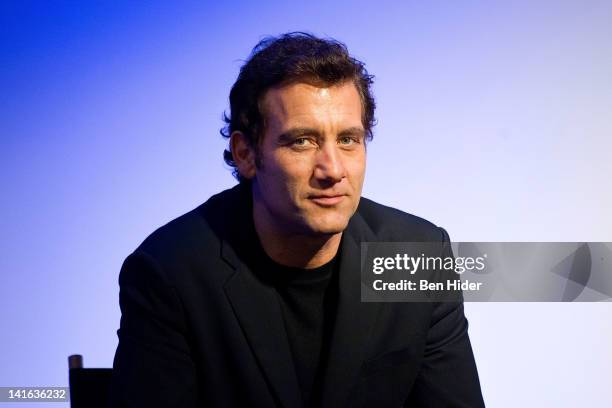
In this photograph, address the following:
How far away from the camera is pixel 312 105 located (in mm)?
1628

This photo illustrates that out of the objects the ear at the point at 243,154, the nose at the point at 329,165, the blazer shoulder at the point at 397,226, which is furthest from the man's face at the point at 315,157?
the blazer shoulder at the point at 397,226

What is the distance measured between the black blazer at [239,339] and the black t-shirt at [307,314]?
0.05 m

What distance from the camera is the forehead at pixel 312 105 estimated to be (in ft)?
5.32

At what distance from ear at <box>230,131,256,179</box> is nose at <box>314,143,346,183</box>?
0.26 m

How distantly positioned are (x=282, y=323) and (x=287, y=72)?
0.66 metres

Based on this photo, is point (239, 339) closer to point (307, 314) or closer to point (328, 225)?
point (307, 314)

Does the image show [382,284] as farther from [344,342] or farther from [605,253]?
[605,253]

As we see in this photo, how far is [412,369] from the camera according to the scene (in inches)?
70.9

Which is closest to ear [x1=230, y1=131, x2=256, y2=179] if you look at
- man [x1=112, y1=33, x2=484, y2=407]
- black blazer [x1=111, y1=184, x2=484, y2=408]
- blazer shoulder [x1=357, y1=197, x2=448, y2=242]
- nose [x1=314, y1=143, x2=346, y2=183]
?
man [x1=112, y1=33, x2=484, y2=407]

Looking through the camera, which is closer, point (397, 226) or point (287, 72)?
point (287, 72)

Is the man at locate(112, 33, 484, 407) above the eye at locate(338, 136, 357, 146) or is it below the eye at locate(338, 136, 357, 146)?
below

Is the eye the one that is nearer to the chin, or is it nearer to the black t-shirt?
the chin

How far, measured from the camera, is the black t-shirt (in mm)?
1733

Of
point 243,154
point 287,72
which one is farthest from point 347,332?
point 287,72
